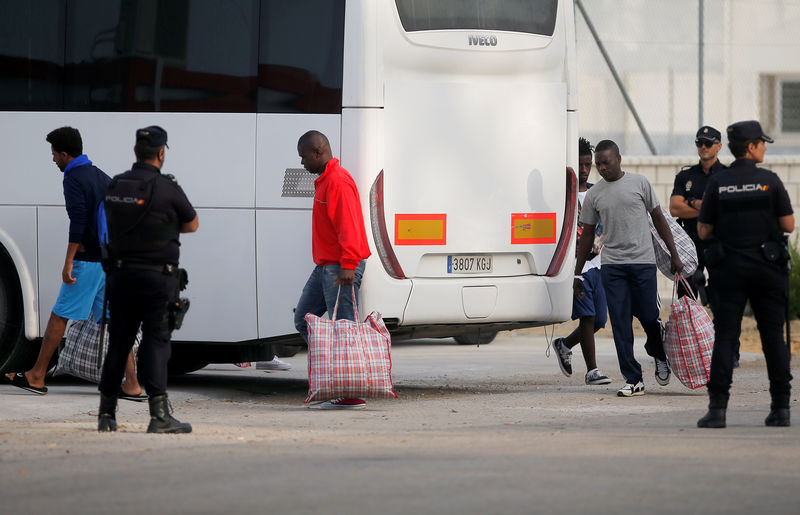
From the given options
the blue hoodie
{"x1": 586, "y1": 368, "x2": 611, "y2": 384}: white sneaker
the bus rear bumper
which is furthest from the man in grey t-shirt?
the blue hoodie

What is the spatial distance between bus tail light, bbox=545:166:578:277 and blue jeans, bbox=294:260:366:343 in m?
1.62

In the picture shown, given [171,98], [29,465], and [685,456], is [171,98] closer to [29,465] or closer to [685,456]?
[29,465]

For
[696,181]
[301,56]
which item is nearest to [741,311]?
[301,56]

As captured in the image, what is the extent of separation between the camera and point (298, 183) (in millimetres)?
10383

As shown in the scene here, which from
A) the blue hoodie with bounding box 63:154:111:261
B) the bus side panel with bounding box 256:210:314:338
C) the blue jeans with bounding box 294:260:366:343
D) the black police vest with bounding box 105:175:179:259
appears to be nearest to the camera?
the black police vest with bounding box 105:175:179:259

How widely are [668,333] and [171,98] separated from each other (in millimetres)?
3911

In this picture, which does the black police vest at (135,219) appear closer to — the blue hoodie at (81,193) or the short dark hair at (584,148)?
the blue hoodie at (81,193)

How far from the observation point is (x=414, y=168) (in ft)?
34.2

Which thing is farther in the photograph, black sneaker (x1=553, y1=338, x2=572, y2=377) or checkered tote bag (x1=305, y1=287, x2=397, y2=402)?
black sneaker (x1=553, y1=338, x2=572, y2=377)

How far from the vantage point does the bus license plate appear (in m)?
10.6

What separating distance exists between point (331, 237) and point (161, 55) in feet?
6.17

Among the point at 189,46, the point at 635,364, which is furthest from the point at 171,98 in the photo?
the point at 635,364

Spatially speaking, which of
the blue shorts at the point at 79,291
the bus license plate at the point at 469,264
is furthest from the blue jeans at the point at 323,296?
the blue shorts at the point at 79,291

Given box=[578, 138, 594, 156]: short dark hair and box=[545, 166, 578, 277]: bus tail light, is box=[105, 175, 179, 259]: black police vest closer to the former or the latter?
box=[545, 166, 578, 277]: bus tail light
